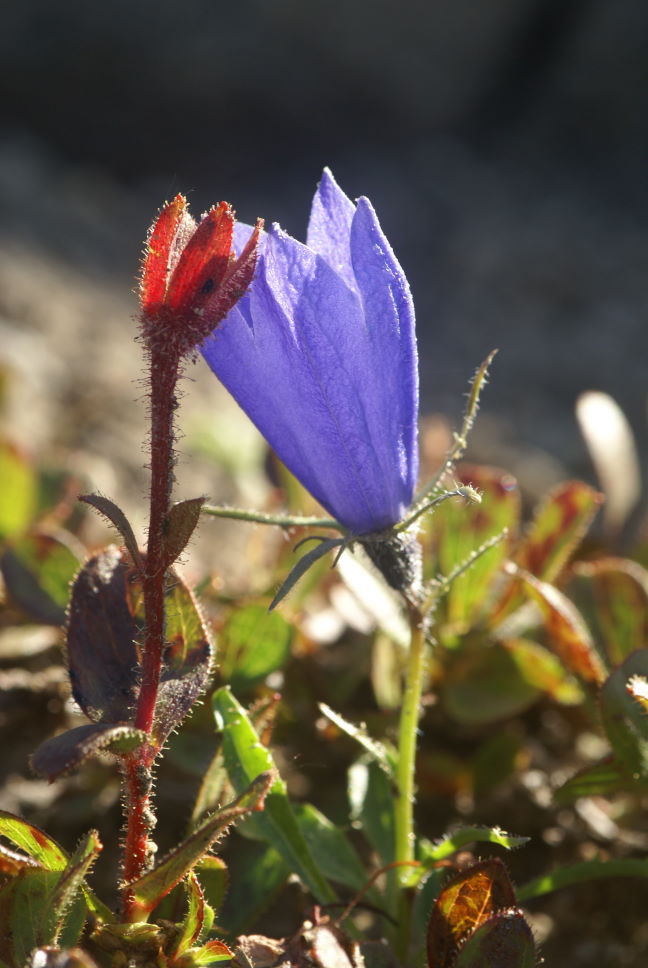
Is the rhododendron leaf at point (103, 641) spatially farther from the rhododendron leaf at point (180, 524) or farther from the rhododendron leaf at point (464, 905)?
the rhododendron leaf at point (464, 905)

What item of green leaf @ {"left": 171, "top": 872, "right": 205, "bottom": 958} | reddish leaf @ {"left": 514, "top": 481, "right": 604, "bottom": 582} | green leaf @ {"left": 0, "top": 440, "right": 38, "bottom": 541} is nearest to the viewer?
green leaf @ {"left": 171, "top": 872, "right": 205, "bottom": 958}

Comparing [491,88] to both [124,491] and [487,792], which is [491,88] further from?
[487,792]

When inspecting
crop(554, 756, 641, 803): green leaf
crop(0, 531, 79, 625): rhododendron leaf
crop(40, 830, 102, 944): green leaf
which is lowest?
crop(40, 830, 102, 944): green leaf

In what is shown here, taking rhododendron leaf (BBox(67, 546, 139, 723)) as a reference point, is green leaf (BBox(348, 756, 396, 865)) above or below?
below

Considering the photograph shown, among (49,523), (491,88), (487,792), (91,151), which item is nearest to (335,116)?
(491,88)

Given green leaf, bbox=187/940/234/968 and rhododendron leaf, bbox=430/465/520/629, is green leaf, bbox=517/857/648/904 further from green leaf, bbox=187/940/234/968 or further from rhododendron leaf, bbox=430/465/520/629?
rhododendron leaf, bbox=430/465/520/629

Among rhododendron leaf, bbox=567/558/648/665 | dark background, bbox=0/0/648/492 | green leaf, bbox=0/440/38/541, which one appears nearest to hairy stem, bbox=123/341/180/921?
rhododendron leaf, bbox=567/558/648/665

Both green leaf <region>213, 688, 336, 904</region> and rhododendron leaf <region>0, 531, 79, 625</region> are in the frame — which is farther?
rhododendron leaf <region>0, 531, 79, 625</region>

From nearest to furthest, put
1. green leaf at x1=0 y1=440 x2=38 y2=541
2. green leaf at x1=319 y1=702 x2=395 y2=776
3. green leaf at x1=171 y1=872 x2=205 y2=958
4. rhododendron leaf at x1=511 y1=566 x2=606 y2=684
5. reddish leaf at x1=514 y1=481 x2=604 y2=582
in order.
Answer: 1. green leaf at x1=171 y1=872 x2=205 y2=958
2. green leaf at x1=319 y1=702 x2=395 y2=776
3. rhododendron leaf at x1=511 y1=566 x2=606 y2=684
4. reddish leaf at x1=514 y1=481 x2=604 y2=582
5. green leaf at x1=0 y1=440 x2=38 y2=541

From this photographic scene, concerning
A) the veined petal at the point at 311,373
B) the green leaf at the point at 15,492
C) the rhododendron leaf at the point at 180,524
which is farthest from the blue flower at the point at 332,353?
the green leaf at the point at 15,492
